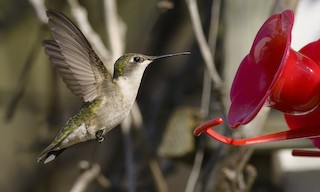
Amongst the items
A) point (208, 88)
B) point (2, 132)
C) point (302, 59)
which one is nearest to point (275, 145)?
point (208, 88)

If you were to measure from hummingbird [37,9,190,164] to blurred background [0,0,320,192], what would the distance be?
0.49 metres

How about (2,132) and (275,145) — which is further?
(2,132)

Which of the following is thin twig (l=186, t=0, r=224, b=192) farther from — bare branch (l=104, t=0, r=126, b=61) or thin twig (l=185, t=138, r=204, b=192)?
bare branch (l=104, t=0, r=126, b=61)

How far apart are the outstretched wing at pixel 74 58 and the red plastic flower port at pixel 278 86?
0.58 metres

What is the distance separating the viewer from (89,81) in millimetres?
2486

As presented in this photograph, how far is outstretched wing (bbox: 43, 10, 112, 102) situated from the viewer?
230 cm

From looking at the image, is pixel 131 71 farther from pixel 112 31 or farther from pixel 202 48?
pixel 112 31

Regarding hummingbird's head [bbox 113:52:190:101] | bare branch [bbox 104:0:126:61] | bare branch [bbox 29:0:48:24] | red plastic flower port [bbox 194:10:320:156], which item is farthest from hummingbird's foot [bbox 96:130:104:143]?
bare branch [bbox 29:0:48:24]

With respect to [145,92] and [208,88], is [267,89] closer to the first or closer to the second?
[208,88]

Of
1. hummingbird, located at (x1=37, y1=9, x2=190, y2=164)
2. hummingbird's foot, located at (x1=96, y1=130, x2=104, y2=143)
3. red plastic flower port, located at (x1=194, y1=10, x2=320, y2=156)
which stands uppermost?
red plastic flower port, located at (x1=194, y1=10, x2=320, y2=156)

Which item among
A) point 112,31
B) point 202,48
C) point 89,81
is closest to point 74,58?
point 89,81

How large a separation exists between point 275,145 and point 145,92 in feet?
4.23

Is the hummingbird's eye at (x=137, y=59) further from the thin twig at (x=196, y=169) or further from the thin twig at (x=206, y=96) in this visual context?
the thin twig at (x=196, y=169)

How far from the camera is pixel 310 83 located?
190cm
